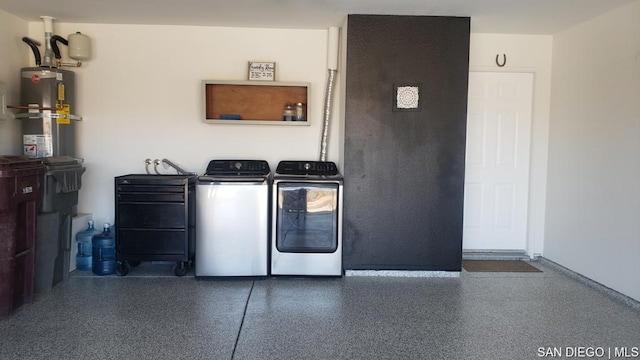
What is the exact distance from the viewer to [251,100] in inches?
172

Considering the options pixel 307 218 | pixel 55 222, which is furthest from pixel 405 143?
pixel 55 222

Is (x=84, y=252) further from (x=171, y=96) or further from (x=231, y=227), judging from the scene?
(x=171, y=96)

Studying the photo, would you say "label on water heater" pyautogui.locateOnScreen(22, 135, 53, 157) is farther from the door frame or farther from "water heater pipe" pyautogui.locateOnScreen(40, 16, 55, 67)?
the door frame

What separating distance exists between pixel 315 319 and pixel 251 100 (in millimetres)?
2369

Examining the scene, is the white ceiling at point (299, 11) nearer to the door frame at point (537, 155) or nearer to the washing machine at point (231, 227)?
the door frame at point (537, 155)

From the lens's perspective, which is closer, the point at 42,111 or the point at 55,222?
the point at 55,222

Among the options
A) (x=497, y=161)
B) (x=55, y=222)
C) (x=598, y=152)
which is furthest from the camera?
(x=497, y=161)

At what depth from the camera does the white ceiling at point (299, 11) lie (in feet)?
11.3

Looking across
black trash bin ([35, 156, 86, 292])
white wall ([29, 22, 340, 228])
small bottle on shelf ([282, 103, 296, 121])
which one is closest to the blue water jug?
black trash bin ([35, 156, 86, 292])

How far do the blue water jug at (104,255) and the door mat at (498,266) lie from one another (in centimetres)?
332

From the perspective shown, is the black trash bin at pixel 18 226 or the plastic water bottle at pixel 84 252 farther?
the plastic water bottle at pixel 84 252

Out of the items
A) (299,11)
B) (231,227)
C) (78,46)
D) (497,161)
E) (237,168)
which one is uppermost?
(299,11)

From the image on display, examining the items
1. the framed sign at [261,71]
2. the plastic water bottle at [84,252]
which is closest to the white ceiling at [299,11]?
the framed sign at [261,71]

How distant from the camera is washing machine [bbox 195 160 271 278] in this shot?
3691 mm
